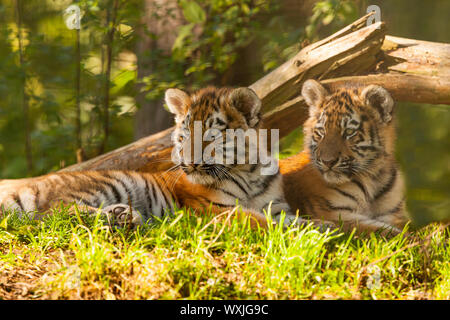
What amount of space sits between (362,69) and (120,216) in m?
1.94

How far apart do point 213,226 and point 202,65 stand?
7.09 ft

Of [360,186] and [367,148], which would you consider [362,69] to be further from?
[360,186]

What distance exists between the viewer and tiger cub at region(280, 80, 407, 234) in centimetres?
295

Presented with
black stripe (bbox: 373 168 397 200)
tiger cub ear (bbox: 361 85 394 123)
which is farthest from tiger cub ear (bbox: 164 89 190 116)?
black stripe (bbox: 373 168 397 200)

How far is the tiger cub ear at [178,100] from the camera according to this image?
10.1 ft

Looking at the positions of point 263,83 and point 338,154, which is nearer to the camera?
point 338,154

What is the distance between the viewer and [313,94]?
3.17 meters

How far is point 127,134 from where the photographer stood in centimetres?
452

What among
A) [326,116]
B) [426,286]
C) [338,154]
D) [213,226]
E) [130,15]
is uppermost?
[130,15]

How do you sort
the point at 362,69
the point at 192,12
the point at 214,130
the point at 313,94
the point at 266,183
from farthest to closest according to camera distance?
the point at 192,12 → the point at 362,69 → the point at 313,94 → the point at 266,183 → the point at 214,130

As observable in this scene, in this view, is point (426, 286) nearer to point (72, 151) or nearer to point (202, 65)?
point (202, 65)

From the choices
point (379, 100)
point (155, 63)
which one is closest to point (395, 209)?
point (379, 100)

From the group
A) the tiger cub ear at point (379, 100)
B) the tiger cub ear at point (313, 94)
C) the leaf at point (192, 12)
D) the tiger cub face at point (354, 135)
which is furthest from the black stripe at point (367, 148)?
the leaf at point (192, 12)

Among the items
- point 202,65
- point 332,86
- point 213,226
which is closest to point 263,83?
point 332,86
